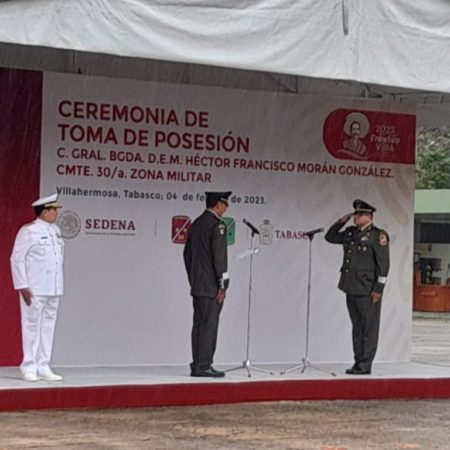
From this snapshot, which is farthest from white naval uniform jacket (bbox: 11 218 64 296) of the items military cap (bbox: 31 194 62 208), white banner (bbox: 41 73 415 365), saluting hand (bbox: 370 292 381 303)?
saluting hand (bbox: 370 292 381 303)

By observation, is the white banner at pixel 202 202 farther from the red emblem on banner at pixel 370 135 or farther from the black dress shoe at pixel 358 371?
the black dress shoe at pixel 358 371

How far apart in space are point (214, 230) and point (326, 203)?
2.59 metres

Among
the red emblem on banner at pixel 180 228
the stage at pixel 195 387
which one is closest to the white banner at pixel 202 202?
the red emblem on banner at pixel 180 228

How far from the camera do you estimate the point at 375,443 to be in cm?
1036

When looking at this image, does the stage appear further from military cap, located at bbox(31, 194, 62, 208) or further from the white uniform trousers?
military cap, located at bbox(31, 194, 62, 208)

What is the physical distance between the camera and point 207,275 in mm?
12742

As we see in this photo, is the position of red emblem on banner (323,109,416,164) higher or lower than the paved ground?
higher

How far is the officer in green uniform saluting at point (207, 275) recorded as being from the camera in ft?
41.7

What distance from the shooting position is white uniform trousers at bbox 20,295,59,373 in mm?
11977

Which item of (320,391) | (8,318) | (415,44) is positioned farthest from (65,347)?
(415,44)

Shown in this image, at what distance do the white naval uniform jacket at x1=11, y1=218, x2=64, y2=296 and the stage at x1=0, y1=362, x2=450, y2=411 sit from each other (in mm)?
934

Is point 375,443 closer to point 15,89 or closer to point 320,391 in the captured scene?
point 320,391

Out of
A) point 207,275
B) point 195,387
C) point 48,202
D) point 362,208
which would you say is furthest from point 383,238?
point 48,202

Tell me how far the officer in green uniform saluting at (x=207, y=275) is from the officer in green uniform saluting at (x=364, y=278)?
1567 millimetres
